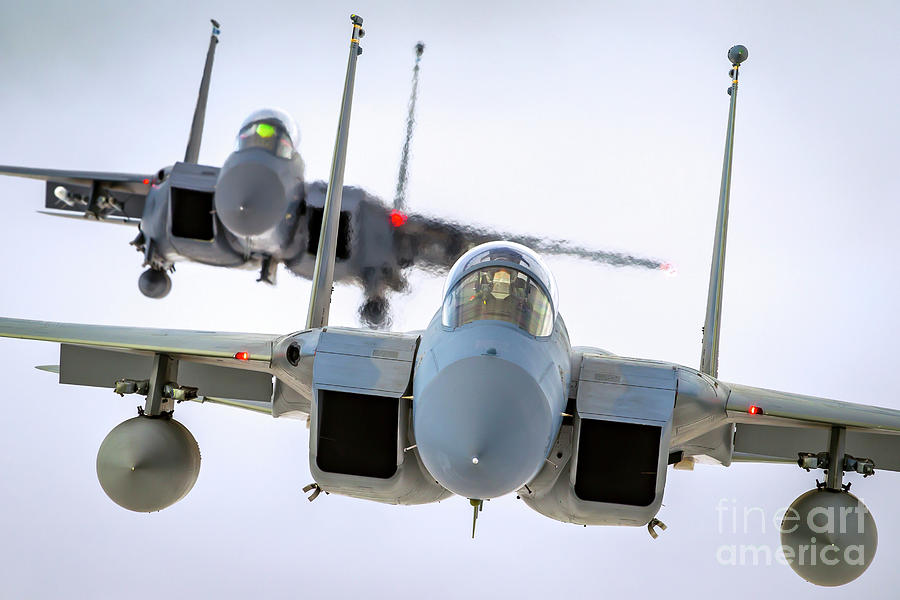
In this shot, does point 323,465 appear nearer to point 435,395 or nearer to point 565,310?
point 435,395

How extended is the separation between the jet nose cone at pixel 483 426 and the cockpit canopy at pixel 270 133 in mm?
6146

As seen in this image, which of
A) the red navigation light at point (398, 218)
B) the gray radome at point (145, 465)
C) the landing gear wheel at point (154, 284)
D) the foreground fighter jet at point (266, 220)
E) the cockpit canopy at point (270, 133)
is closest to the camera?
the gray radome at point (145, 465)

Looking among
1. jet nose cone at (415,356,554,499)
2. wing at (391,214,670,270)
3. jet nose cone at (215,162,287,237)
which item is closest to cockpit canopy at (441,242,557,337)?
jet nose cone at (415,356,554,499)

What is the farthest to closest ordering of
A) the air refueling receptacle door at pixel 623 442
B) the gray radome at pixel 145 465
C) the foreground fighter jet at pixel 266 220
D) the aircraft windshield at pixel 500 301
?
the foreground fighter jet at pixel 266 220 < the gray radome at pixel 145 465 < the air refueling receptacle door at pixel 623 442 < the aircraft windshield at pixel 500 301

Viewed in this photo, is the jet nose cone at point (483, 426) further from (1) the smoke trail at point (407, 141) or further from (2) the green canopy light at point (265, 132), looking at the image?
(2) the green canopy light at point (265, 132)

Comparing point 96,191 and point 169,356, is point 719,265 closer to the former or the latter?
point 169,356

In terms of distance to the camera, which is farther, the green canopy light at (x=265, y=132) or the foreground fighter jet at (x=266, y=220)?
the green canopy light at (x=265, y=132)

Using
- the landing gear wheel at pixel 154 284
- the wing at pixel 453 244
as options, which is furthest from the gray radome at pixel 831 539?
the landing gear wheel at pixel 154 284

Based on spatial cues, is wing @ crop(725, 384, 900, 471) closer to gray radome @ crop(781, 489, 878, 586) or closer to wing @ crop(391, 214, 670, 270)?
gray radome @ crop(781, 489, 878, 586)

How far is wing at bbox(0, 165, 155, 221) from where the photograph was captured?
11.1 metres

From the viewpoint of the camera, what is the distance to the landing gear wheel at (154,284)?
1031 cm

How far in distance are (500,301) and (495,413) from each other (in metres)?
0.75

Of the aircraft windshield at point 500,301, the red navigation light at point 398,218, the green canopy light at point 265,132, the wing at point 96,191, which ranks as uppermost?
the green canopy light at point 265,132

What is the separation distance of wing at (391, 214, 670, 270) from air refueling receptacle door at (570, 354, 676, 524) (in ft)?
8.95
